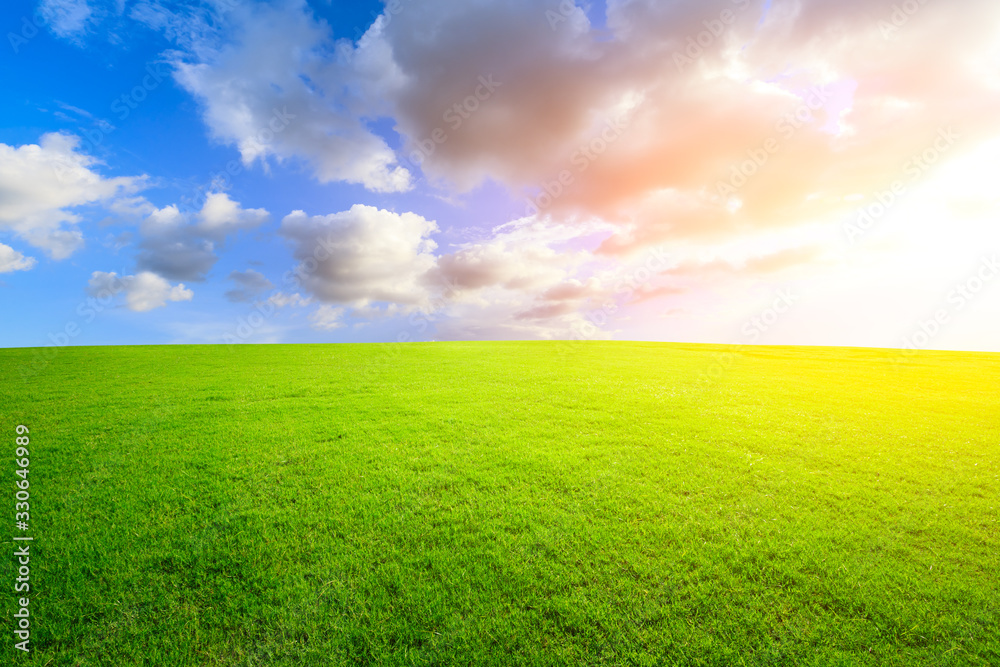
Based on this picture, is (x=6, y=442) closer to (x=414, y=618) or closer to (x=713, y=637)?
(x=414, y=618)

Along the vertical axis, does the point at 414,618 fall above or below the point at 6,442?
below

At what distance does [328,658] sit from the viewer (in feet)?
18.1

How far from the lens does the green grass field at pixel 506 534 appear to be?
5.77m

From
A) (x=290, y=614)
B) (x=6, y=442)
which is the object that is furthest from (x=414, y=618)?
(x=6, y=442)

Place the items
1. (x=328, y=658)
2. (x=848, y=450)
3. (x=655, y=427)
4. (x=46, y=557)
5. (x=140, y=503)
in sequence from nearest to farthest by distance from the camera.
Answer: (x=328, y=658) < (x=46, y=557) < (x=140, y=503) < (x=848, y=450) < (x=655, y=427)

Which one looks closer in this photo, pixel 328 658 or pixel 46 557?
pixel 328 658

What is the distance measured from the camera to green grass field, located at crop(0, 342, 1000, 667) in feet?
18.9

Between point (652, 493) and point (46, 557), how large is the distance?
12.2 metres

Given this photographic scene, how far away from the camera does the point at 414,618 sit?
6020 mm

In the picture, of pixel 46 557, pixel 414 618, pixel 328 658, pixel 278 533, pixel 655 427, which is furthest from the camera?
pixel 655 427

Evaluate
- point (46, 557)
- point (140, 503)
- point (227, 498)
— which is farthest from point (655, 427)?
point (46, 557)

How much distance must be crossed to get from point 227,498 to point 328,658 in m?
5.71

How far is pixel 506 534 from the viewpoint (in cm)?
795

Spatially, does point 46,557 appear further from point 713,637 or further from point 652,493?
point 652,493
